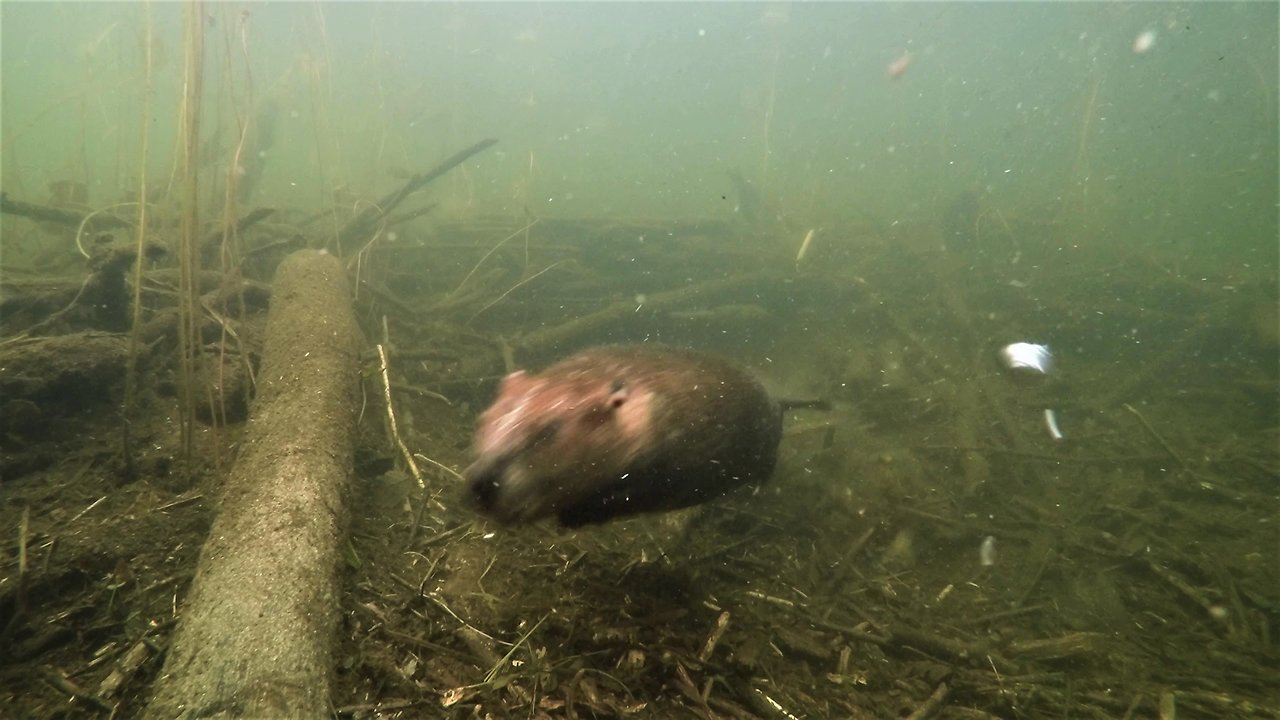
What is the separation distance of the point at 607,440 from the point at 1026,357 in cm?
673

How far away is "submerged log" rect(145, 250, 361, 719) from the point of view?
1.56 metres

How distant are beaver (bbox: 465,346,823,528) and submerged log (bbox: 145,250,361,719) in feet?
2.06

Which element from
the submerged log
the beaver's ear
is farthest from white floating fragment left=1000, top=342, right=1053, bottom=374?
the submerged log

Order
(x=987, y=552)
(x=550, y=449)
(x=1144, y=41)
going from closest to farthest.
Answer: (x=550, y=449)
(x=987, y=552)
(x=1144, y=41)

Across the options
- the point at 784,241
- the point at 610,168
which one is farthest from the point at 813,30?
the point at 784,241

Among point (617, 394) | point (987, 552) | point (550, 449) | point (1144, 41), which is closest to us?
point (550, 449)

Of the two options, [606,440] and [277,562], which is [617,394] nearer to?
[606,440]

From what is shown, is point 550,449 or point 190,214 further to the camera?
point 190,214

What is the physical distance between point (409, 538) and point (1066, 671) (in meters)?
3.13

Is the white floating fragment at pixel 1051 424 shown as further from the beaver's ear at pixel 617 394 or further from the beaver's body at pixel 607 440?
the beaver's ear at pixel 617 394

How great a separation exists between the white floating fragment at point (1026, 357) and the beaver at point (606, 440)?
5.64 m

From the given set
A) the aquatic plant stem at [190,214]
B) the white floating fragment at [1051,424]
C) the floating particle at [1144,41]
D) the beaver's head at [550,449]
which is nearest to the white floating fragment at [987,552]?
the white floating fragment at [1051,424]

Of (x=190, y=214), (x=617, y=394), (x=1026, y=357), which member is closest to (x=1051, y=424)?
(x=1026, y=357)

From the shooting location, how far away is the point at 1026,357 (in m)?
6.82
